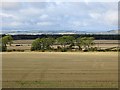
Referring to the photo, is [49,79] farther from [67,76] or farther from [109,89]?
[109,89]

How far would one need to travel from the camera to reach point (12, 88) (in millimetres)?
13602

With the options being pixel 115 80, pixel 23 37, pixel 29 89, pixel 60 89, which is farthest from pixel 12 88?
pixel 23 37

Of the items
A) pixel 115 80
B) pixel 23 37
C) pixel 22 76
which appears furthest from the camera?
pixel 23 37

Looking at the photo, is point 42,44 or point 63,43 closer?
point 42,44

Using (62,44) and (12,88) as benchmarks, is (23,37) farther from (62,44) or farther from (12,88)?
(12,88)

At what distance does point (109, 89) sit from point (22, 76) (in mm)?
6850

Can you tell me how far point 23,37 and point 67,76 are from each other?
96.1 meters

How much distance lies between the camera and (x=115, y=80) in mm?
17250

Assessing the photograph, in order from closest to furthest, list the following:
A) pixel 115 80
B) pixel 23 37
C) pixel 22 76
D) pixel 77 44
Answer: pixel 115 80 < pixel 22 76 < pixel 77 44 < pixel 23 37

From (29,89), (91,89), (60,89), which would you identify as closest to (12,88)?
(29,89)

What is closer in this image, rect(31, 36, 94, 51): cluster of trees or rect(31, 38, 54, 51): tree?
rect(31, 38, 54, 51): tree

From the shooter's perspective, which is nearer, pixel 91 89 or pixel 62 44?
pixel 91 89

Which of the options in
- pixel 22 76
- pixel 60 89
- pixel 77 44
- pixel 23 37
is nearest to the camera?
pixel 60 89

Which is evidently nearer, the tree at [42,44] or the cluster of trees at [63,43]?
the tree at [42,44]
